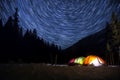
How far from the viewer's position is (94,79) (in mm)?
18656

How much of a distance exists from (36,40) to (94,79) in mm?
49180

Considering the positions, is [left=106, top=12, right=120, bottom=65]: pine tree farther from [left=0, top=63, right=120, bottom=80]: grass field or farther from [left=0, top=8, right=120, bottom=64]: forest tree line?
[left=0, top=63, right=120, bottom=80]: grass field

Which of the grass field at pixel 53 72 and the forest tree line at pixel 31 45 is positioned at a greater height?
the forest tree line at pixel 31 45

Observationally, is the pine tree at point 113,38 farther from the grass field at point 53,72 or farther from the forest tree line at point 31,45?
the grass field at point 53,72

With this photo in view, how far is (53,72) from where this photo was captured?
61.1 feet

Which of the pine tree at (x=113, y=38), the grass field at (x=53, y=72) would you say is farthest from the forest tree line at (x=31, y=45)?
the grass field at (x=53, y=72)

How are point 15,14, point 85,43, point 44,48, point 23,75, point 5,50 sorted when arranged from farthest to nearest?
point 85,43 < point 44,48 < point 15,14 < point 5,50 < point 23,75

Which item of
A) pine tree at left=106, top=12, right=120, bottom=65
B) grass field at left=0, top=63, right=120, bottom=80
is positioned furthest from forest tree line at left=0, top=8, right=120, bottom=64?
grass field at left=0, top=63, right=120, bottom=80

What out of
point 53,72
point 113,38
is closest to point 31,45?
point 113,38

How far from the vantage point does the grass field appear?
57.6ft

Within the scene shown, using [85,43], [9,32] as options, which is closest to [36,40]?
[9,32]

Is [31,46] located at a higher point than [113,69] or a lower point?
higher

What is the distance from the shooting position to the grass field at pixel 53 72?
17562 mm

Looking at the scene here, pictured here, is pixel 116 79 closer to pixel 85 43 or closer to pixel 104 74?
pixel 104 74
